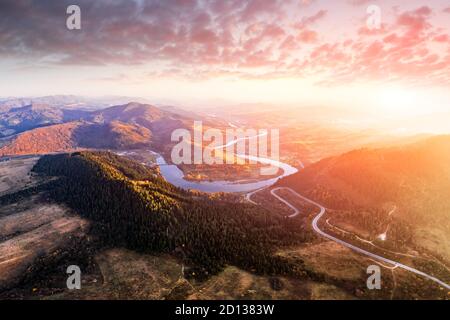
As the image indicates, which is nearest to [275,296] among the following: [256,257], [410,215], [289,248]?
[256,257]

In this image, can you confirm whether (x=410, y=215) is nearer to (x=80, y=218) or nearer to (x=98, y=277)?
(x=98, y=277)

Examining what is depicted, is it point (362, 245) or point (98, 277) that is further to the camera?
point (362, 245)

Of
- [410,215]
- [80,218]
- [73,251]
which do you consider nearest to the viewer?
[73,251]

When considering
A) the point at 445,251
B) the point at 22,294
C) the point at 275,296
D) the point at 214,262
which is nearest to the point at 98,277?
the point at 22,294
